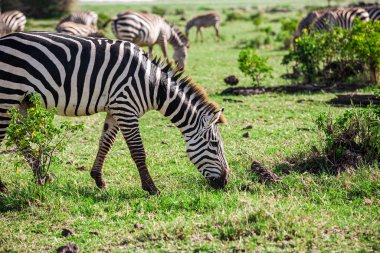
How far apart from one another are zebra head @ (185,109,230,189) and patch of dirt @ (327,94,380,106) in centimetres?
446

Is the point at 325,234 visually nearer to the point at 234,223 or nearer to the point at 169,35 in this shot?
the point at 234,223

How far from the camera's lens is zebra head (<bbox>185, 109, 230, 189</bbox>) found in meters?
5.93

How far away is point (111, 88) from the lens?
19.5ft

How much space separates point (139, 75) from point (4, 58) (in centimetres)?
148

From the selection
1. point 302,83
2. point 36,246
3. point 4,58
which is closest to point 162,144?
point 4,58

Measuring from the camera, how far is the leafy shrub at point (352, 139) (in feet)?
20.9

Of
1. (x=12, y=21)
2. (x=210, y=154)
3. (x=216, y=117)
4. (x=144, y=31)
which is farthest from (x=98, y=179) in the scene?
(x=12, y=21)

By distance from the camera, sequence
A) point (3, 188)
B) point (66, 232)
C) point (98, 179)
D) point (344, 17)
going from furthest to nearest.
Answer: point (344, 17), point (98, 179), point (3, 188), point (66, 232)

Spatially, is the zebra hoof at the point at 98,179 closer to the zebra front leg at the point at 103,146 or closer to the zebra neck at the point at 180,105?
the zebra front leg at the point at 103,146

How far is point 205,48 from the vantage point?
22375 mm

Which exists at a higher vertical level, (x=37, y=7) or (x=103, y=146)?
(x=37, y=7)

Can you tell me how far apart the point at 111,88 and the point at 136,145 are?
0.71m

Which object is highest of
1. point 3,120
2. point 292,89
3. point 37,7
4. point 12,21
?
point 37,7

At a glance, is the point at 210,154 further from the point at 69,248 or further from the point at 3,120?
the point at 3,120
